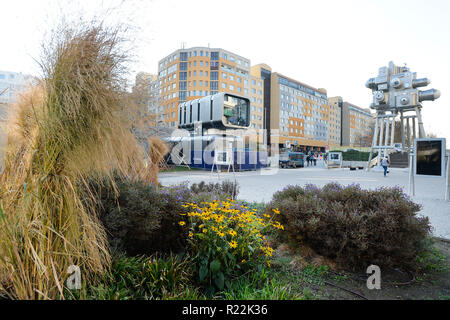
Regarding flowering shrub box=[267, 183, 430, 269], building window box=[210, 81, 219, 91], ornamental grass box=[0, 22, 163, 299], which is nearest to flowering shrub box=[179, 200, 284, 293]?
flowering shrub box=[267, 183, 430, 269]

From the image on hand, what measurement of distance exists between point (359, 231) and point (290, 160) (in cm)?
2926

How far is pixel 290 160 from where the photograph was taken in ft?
101

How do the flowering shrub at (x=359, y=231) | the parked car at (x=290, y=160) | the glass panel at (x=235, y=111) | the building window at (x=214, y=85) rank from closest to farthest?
the flowering shrub at (x=359, y=231), the glass panel at (x=235, y=111), the parked car at (x=290, y=160), the building window at (x=214, y=85)

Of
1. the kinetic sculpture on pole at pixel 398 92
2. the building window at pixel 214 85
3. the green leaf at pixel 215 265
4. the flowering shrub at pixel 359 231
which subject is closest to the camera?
the green leaf at pixel 215 265

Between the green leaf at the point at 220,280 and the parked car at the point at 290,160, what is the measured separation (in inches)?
1130

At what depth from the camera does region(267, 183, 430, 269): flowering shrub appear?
246cm

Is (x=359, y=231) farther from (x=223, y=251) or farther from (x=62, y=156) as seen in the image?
(x=62, y=156)

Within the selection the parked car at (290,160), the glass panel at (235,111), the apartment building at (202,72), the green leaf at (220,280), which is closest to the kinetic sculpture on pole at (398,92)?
the parked car at (290,160)

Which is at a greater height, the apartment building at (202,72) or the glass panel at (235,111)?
the apartment building at (202,72)

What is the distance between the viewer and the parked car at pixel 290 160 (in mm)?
29953

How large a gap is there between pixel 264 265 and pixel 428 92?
91.0 ft

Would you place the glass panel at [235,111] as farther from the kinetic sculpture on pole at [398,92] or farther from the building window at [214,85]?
the building window at [214,85]

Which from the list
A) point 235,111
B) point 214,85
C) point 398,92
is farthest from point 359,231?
point 214,85
